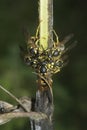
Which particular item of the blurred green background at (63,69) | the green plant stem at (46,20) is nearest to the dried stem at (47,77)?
the green plant stem at (46,20)

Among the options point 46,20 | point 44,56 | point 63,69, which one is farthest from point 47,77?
point 63,69

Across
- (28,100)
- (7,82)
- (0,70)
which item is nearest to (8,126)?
(7,82)

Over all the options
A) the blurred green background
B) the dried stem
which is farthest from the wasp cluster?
the blurred green background

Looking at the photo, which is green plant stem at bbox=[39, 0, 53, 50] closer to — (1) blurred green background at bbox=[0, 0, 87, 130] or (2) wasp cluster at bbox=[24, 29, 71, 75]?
(2) wasp cluster at bbox=[24, 29, 71, 75]

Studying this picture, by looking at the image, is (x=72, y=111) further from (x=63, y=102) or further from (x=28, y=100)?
(x=28, y=100)

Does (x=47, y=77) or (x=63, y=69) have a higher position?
(x=63, y=69)

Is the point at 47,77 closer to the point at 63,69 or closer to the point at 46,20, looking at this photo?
the point at 46,20
